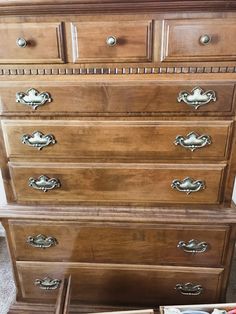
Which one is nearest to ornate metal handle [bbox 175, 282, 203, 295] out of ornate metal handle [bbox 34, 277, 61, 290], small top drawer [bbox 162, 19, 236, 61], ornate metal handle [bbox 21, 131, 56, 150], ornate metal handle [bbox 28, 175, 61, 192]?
ornate metal handle [bbox 34, 277, 61, 290]

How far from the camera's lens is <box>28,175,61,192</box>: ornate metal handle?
3.64 ft

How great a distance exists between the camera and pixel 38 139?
1050 mm

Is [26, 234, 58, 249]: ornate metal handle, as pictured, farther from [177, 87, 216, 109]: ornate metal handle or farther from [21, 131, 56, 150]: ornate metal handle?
[177, 87, 216, 109]: ornate metal handle

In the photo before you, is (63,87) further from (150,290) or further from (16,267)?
(150,290)

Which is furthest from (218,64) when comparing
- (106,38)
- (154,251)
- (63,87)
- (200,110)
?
(154,251)

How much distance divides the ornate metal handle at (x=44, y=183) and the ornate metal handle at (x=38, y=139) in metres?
0.13

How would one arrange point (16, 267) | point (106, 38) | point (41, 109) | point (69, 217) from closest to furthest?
point (106, 38)
point (41, 109)
point (69, 217)
point (16, 267)

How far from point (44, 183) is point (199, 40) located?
70cm

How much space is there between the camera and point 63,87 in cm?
98

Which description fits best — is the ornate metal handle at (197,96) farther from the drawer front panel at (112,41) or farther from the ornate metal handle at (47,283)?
the ornate metal handle at (47,283)

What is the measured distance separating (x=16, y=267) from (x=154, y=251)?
569mm

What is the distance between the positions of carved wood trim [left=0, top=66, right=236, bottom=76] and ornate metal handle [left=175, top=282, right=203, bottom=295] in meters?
0.83

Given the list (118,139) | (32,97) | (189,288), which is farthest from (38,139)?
(189,288)

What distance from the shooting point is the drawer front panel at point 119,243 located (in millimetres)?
1154
